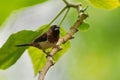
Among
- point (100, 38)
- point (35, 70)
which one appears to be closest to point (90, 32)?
point (100, 38)

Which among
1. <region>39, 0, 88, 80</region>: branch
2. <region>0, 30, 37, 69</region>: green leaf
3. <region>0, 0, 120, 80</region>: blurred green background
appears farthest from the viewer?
<region>0, 0, 120, 80</region>: blurred green background

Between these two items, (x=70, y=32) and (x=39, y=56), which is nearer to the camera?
(x=70, y=32)

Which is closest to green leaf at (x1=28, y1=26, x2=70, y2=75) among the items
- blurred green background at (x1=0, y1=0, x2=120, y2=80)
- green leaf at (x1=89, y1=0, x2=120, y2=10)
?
green leaf at (x1=89, y1=0, x2=120, y2=10)

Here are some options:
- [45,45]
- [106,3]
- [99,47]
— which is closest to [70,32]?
[106,3]

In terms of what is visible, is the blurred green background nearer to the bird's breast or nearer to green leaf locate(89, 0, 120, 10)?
the bird's breast

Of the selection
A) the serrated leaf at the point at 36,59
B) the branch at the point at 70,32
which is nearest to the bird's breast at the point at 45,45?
the serrated leaf at the point at 36,59

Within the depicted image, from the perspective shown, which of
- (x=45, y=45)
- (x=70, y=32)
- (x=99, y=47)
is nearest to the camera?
(x=70, y=32)

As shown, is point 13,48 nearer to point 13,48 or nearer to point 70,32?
point 13,48
